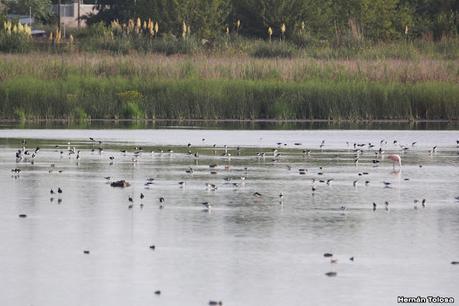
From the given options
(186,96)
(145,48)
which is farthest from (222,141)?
(145,48)

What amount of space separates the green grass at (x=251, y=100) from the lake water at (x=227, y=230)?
10.9m

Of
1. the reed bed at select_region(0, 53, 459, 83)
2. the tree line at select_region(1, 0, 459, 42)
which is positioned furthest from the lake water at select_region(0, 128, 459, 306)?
the tree line at select_region(1, 0, 459, 42)

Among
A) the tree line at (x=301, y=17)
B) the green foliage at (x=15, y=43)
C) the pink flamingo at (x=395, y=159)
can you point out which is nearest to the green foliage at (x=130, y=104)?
the green foliage at (x=15, y=43)

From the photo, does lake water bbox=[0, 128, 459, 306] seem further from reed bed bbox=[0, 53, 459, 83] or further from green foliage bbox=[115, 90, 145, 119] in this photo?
reed bed bbox=[0, 53, 459, 83]

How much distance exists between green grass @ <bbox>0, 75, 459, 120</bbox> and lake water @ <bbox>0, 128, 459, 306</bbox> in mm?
10873

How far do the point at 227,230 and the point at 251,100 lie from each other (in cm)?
2113

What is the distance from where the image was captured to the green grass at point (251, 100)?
34.2 metres

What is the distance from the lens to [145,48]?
46000mm

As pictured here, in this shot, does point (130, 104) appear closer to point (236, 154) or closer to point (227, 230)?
point (236, 154)

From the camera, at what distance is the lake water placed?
33.9 feet

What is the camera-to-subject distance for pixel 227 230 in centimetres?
1334

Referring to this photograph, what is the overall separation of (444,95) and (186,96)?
6682 mm

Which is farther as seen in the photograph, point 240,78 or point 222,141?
point 240,78

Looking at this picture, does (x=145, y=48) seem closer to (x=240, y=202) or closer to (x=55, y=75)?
(x=55, y=75)
